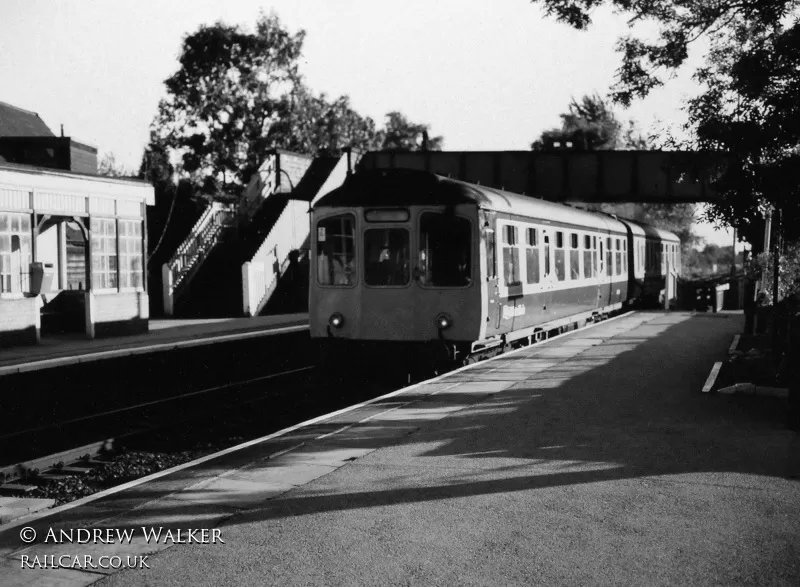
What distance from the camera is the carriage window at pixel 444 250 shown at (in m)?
13.6

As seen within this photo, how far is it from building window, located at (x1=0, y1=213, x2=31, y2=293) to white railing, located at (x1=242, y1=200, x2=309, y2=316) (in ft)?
32.8

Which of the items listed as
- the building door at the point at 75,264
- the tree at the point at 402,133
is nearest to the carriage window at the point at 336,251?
the building door at the point at 75,264

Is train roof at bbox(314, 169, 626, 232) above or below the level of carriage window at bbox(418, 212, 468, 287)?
above

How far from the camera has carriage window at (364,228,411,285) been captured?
542 inches

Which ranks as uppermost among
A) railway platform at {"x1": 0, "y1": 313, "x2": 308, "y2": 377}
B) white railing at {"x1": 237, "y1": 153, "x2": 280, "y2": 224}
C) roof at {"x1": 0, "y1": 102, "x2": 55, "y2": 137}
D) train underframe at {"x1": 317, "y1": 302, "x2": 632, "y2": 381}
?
roof at {"x1": 0, "y1": 102, "x2": 55, "y2": 137}

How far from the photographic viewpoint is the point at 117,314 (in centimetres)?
2412

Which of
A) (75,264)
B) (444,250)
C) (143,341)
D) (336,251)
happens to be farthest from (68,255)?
(444,250)

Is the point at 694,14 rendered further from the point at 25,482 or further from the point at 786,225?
the point at 25,482

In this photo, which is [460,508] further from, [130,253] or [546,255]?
[130,253]

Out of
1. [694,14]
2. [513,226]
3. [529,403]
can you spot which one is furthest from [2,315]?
[694,14]

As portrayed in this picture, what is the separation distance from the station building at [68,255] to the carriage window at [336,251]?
9.91 meters

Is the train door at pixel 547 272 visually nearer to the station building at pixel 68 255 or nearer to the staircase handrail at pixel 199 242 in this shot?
the station building at pixel 68 255

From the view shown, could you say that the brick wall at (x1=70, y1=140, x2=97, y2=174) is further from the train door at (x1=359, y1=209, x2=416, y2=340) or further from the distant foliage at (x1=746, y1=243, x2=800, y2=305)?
the distant foliage at (x1=746, y1=243, x2=800, y2=305)

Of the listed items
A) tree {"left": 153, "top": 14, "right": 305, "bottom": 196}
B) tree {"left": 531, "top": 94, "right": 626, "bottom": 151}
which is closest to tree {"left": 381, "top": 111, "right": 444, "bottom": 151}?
tree {"left": 531, "top": 94, "right": 626, "bottom": 151}
